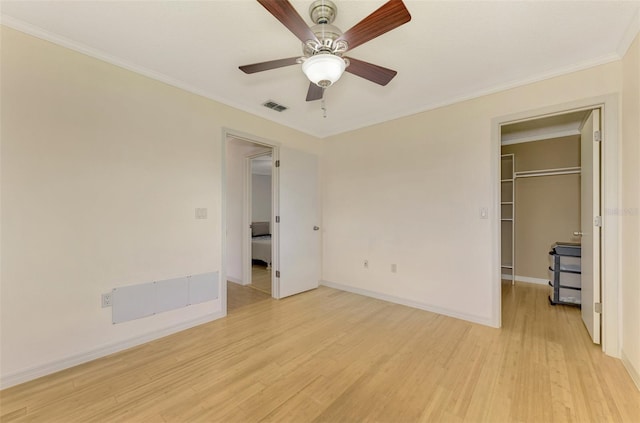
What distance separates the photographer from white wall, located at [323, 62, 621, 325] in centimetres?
271

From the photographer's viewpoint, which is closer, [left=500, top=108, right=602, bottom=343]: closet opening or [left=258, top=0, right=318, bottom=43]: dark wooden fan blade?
[left=258, top=0, right=318, bottom=43]: dark wooden fan blade

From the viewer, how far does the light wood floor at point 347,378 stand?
156cm

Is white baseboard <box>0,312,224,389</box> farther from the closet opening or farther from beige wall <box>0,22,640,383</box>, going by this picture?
the closet opening

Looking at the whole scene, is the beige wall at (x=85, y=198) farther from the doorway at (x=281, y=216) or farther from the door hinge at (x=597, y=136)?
the door hinge at (x=597, y=136)

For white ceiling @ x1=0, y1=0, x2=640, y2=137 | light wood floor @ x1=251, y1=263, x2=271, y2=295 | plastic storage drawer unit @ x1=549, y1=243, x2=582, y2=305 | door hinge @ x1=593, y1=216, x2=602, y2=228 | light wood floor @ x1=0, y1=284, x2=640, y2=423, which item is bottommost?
light wood floor @ x1=251, y1=263, x2=271, y2=295

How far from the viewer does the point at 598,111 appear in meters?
2.29

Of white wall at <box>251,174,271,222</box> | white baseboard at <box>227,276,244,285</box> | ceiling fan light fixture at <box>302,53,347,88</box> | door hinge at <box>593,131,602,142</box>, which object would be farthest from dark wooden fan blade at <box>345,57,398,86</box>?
white wall at <box>251,174,271,222</box>

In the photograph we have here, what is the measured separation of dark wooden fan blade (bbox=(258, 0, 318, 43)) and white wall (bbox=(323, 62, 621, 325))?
218 cm

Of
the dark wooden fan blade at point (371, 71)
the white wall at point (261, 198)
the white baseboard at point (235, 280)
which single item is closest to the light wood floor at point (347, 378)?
the white baseboard at point (235, 280)

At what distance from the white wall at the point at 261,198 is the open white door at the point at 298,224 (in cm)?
421

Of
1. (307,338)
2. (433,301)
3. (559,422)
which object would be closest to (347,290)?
(433,301)

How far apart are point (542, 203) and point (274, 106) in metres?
4.55

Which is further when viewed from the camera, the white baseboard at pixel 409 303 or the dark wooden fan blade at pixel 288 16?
the white baseboard at pixel 409 303

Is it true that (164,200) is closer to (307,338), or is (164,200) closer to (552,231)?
(307,338)
